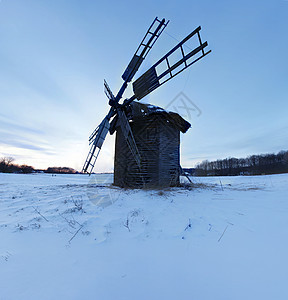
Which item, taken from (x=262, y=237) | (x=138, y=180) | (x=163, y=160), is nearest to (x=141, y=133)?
(x=163, y=160)

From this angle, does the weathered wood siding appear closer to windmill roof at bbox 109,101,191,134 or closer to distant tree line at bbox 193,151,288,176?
windmill roof at bbox 109,101,191,134

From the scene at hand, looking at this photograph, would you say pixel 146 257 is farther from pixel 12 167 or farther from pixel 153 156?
pixel 12 167

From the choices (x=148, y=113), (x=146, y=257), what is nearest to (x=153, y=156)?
(x=148, y=113)

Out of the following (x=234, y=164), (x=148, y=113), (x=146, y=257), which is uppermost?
(x=148, y=113)

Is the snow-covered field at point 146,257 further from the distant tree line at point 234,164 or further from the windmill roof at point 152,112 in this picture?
the distant tree line at point 234,164

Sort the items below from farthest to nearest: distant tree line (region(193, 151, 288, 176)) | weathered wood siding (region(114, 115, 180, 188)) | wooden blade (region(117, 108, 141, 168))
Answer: distant tree line (region(193, 151, 288, 176))
weathered wood siding (region(114, 115, 180, 188))
wooden blade (region(117, 108, 141, 168))

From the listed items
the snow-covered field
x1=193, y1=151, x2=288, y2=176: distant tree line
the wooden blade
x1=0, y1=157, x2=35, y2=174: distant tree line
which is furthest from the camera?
x1=0, y1=157, x2=35, y2=174: distant tree line

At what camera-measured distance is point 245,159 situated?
6166 centimetres

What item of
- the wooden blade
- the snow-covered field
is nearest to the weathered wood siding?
the wooden blade

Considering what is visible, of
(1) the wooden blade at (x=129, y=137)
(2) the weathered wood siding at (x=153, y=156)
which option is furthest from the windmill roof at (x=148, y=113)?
(1) the wooden blade at (x=129, y=137)

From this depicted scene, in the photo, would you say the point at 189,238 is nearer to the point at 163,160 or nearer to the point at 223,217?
the point at 223,217

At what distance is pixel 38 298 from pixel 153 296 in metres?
1.26

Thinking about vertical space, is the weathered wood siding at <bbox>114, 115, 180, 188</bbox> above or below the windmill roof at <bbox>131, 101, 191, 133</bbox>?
below

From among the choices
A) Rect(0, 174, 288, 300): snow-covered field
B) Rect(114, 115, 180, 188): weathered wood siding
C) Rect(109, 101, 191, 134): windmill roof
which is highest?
Rect(109, 101, 191, 134): windmill roof
